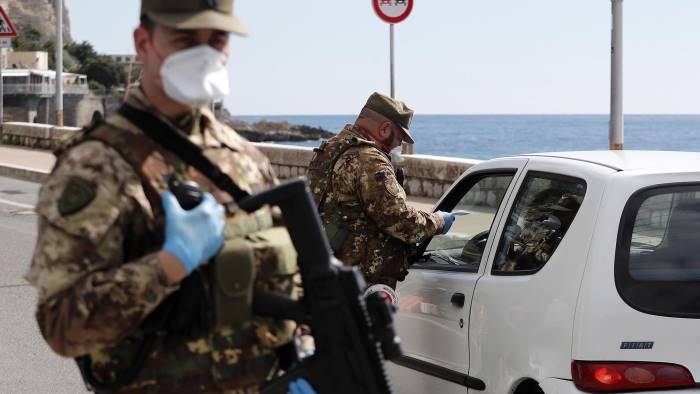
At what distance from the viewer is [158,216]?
→ 271 cm

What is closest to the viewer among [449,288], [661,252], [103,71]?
[661,252]

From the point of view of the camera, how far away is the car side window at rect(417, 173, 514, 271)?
5.61m

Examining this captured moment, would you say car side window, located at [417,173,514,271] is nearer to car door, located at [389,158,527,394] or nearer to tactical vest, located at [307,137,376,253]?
car door, located at [389,158,527,394]

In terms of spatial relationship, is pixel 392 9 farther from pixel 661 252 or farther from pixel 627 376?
pixel 627 376

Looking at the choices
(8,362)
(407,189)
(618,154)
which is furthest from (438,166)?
(618,154)

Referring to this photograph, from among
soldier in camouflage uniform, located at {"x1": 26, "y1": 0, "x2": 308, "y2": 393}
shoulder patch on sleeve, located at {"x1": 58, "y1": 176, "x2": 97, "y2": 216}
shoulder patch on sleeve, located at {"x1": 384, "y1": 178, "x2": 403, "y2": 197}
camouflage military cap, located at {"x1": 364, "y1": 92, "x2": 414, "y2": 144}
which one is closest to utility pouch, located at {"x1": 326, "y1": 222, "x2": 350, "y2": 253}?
shoulder patch on sleeve, located at {"x1": 384, "y1": 178, "x2": 403, "y2": 197}

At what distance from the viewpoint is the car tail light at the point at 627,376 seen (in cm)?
428

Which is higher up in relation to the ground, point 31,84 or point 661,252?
point 661,252

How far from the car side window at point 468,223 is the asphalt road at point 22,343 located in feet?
7.48

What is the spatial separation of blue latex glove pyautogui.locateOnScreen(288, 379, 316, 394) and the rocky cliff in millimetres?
171903

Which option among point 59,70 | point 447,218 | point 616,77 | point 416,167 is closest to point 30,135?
point 59,70

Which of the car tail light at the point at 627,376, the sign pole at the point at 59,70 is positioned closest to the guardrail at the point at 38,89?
the sign pole at the point at 59,70

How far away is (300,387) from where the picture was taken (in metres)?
2.93

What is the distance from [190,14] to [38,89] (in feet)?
411
